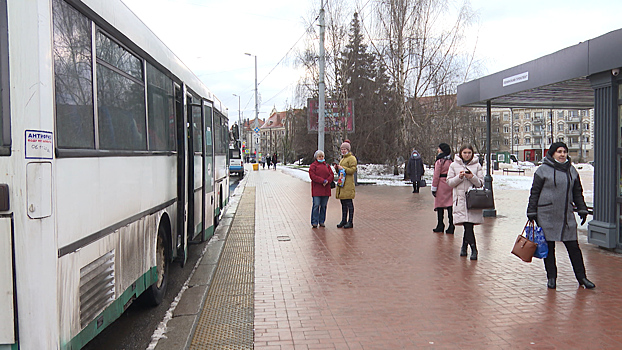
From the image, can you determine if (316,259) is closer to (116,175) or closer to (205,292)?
(205,292)

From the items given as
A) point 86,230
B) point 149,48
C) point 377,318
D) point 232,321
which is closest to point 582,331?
point 377,318

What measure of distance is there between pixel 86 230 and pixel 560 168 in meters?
5.21

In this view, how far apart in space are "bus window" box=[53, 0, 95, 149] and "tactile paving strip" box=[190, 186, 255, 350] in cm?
217

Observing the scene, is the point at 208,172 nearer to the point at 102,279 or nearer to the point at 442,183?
the point at 442,183

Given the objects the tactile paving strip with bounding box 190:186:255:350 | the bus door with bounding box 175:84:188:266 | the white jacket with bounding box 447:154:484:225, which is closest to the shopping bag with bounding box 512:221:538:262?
the white jacket with bounding box 447:154:484:225

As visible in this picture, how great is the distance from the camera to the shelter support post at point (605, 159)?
813 cm

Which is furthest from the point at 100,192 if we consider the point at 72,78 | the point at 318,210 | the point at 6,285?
the point at 318,210

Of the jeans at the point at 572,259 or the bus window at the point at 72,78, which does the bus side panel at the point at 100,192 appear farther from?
the jeans at the point at 572,259

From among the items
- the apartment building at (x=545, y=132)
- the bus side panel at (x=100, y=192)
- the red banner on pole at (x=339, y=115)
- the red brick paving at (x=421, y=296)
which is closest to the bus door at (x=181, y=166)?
the red brick paving at (x=421, y=296)

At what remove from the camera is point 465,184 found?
25.9ft

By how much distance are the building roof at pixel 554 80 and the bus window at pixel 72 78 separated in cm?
735

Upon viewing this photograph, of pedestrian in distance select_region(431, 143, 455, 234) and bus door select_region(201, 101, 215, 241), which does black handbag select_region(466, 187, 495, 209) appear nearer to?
pedestrian in distance select_region(431, 143, 455, 234)

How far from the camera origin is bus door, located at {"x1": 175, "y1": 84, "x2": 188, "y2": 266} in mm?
6992

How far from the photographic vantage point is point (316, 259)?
26.6 feet
